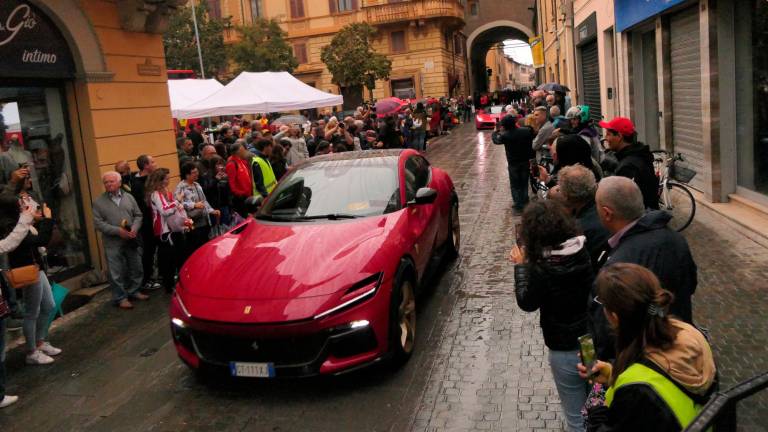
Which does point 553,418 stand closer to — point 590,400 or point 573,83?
point 590,400

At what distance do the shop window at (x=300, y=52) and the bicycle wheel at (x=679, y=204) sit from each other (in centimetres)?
4194

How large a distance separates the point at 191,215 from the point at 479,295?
371 centimetres

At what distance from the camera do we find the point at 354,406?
4.67m

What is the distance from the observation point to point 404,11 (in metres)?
45.8

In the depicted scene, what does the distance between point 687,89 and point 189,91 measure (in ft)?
40.4

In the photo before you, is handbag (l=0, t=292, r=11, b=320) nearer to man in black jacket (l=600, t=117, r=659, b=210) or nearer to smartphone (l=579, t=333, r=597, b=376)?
smartphone (l=579, t=333, r=597, b=376)

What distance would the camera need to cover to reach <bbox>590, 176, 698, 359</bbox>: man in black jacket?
10.1 feet

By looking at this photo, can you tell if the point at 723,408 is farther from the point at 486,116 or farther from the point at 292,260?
the point at 486,116

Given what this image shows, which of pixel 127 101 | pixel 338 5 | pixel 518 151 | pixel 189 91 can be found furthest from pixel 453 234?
pixel 338 5

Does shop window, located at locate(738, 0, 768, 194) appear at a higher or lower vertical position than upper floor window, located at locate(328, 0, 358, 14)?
lower

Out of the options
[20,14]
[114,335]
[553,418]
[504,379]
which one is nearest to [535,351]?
[504,379]

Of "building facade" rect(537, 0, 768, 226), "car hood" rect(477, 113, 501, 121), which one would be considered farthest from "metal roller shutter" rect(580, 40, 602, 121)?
"car hood" rect(477, 113, 501, 121)

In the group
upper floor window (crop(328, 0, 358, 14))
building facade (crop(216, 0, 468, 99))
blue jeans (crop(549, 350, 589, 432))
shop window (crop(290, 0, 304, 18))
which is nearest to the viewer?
blue jeans (crop(549, 350, 589, 432))

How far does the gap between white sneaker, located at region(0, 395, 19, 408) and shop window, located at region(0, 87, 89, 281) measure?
3302mm
